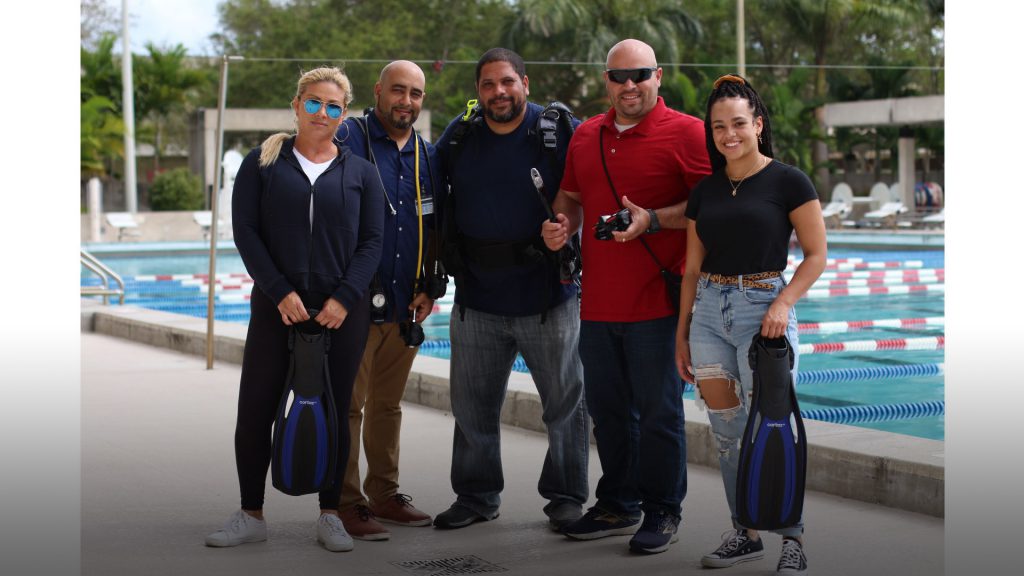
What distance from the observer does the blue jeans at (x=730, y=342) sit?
13.9 feet

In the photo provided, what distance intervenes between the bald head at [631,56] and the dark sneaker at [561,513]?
70.2 inches

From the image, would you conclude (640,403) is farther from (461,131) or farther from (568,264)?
(461,131)

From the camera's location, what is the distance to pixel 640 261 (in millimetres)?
4656

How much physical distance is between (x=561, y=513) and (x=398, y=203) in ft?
4.70

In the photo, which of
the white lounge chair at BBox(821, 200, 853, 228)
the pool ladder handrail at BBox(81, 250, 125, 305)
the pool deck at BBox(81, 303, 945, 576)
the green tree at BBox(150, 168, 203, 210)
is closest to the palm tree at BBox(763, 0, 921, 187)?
the white lounge chair at BBox(821, 200, 853, 228)

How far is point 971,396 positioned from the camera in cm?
316

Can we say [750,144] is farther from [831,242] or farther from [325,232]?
[831,242]

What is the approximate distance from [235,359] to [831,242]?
19.5 meters

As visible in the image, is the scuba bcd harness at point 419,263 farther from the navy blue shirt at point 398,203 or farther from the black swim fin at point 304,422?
the black swim fin at point 304,422

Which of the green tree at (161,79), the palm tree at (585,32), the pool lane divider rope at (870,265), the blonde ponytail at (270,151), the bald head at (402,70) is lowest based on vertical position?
A: the pool lane divider rope at (870,265)

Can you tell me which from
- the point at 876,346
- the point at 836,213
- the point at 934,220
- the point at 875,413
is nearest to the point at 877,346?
the point at 876,346

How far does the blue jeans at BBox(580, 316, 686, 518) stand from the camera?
15.4ft

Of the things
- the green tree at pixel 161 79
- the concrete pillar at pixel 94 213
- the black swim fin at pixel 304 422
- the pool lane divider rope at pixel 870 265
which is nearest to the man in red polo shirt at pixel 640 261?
the black swim fin at pixel 304 422

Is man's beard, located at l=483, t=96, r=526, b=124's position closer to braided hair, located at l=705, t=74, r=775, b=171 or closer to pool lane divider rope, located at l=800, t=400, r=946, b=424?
braided hair, located at l=705, t=74, r=775, b=171
